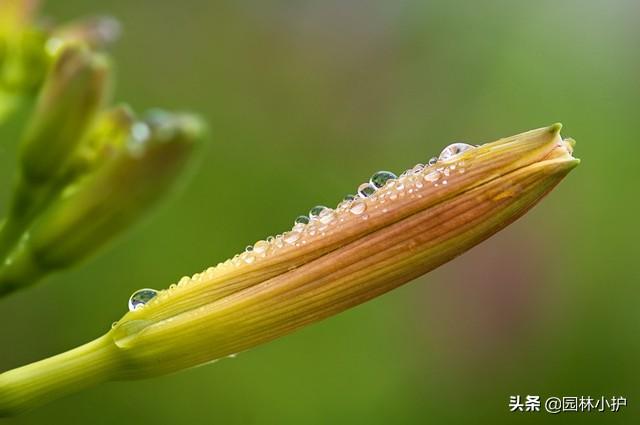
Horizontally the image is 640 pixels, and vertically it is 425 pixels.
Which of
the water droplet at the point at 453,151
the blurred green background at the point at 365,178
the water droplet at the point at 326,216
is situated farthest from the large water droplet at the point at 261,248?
the blurred green background at the point at 365,178

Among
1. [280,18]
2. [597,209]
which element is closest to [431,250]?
[597,209]

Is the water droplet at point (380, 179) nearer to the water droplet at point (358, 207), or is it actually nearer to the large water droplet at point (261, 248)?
the water droplet at point (358, 207)

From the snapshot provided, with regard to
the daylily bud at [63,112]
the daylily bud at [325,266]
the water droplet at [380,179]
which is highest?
the daylily bud at [63,112]

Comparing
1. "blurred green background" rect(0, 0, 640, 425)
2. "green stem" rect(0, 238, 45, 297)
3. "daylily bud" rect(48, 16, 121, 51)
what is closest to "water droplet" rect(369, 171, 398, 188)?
"green stem" rect(0, 238, 45, 297)

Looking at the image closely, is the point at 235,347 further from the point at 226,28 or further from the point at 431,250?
the point at 226,28

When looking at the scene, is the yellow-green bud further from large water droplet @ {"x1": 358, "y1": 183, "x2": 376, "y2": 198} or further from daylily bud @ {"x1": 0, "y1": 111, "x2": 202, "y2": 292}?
large water droplet @ {"x1": 358, "y1": 183, "x2": 376, "y2": 198}

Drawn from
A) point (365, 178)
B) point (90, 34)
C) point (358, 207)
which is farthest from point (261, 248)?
point (365, 178)

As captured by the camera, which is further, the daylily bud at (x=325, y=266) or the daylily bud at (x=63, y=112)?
the daylily bud at (x=63, y=112)

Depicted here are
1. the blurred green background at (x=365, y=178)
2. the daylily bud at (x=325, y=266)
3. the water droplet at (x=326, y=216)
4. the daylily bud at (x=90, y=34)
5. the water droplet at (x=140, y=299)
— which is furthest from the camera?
the blurred green background at (x=365, y=178)
